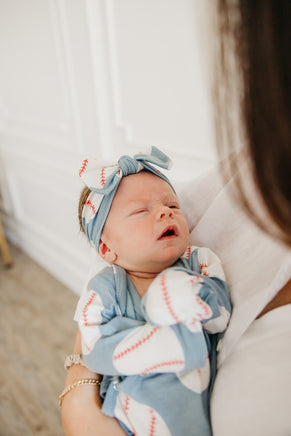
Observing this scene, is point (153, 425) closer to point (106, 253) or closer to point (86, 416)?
point (86, 416)

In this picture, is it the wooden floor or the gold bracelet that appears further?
the wooden floor

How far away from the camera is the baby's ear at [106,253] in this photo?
0.80m

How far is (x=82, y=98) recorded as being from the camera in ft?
5.82

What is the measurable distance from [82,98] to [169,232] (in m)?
1.29

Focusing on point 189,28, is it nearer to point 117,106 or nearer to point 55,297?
point 117,106

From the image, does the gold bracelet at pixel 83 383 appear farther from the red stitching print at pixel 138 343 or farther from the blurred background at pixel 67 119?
the blurred background at pixel 67 119

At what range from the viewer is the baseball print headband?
2.53 feet

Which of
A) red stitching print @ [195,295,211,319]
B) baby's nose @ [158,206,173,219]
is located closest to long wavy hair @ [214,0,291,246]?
red stitching print @ [195,295,211,319]

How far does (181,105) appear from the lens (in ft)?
4.47

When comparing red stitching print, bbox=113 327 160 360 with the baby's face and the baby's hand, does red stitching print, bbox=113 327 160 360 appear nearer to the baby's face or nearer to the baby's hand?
the baby's hand

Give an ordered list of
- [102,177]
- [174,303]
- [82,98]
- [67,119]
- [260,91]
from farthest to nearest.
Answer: [67,119] → [82,98] → [102,177] → [174,303] → [260,91]

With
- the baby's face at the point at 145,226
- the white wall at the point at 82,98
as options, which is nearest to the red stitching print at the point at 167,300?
the baby's face at the point at 145,226

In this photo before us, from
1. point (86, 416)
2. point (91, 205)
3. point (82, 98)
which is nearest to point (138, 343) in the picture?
point (86, 416)

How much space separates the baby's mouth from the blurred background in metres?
0.50
